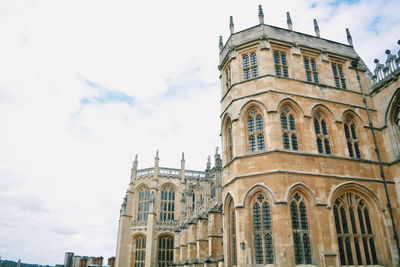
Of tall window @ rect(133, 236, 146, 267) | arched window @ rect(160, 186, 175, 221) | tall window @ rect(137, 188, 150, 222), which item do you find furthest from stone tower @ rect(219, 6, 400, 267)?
tall window @ rect(137, 188, 150, 222)

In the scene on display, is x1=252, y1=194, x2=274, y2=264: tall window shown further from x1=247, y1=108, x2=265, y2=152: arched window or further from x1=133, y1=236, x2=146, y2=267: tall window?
x1=133, y1=236, x2=146, y2=267: tall window

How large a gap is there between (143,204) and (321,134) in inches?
1518

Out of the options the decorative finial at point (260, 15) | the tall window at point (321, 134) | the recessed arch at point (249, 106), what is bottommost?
the tall window at point (321, 134)

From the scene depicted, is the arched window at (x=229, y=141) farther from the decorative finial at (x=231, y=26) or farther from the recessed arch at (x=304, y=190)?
the decorative finial at (x=231, y=26)

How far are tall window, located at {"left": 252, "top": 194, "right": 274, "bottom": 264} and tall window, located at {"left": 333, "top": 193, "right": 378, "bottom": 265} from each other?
11.7ft

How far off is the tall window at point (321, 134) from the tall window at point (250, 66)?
428 centimetres

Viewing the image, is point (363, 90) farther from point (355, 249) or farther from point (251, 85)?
point (355, 249)

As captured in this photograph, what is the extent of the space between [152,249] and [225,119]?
1301 inches

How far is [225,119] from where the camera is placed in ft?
59.3

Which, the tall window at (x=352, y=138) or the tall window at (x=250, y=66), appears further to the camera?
the tall window at (x=250, y=66)

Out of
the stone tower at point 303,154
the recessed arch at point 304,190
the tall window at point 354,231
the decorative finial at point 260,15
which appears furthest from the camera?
the decorative finial at point 260,15

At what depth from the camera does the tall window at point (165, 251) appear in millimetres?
45125

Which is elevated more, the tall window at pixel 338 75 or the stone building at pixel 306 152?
the tall window at pixel 338 75

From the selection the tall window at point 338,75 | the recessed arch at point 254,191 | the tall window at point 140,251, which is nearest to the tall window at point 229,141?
the recessed arch at point 254,191
